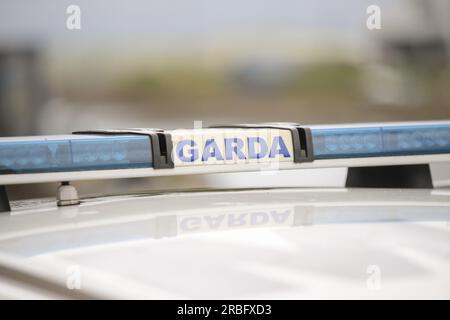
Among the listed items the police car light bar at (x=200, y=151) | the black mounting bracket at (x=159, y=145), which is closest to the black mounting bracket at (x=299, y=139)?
the police car light bar at (x=200, y=151)

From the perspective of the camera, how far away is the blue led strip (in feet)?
4.58

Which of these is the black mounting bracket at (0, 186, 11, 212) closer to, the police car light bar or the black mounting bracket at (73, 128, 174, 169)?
the police car light bar

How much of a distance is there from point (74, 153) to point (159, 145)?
0.16 meters

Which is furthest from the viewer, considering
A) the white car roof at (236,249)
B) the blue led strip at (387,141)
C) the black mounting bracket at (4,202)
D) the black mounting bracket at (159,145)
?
the blue led strip at (387,141)

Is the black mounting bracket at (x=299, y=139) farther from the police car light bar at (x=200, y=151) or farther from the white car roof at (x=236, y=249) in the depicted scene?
the white car roof at (x=236, y=249)

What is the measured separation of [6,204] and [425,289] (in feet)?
2.64

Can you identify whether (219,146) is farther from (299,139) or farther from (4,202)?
(4,202)

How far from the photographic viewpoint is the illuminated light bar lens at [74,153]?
1.23m

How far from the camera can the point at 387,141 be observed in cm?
143

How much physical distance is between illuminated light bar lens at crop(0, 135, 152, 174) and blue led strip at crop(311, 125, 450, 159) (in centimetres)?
38

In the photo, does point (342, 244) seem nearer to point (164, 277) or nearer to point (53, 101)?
point (164, 277)

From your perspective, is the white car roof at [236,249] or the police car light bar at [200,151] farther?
the police car light bar at [200,151]

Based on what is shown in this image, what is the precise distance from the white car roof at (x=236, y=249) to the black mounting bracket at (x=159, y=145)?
19 centimetres

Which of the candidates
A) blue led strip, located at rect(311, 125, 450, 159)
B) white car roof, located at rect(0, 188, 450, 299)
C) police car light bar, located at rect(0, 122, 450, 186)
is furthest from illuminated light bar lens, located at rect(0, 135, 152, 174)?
blue led strip, located at rect(311, 125, 450, 159)
